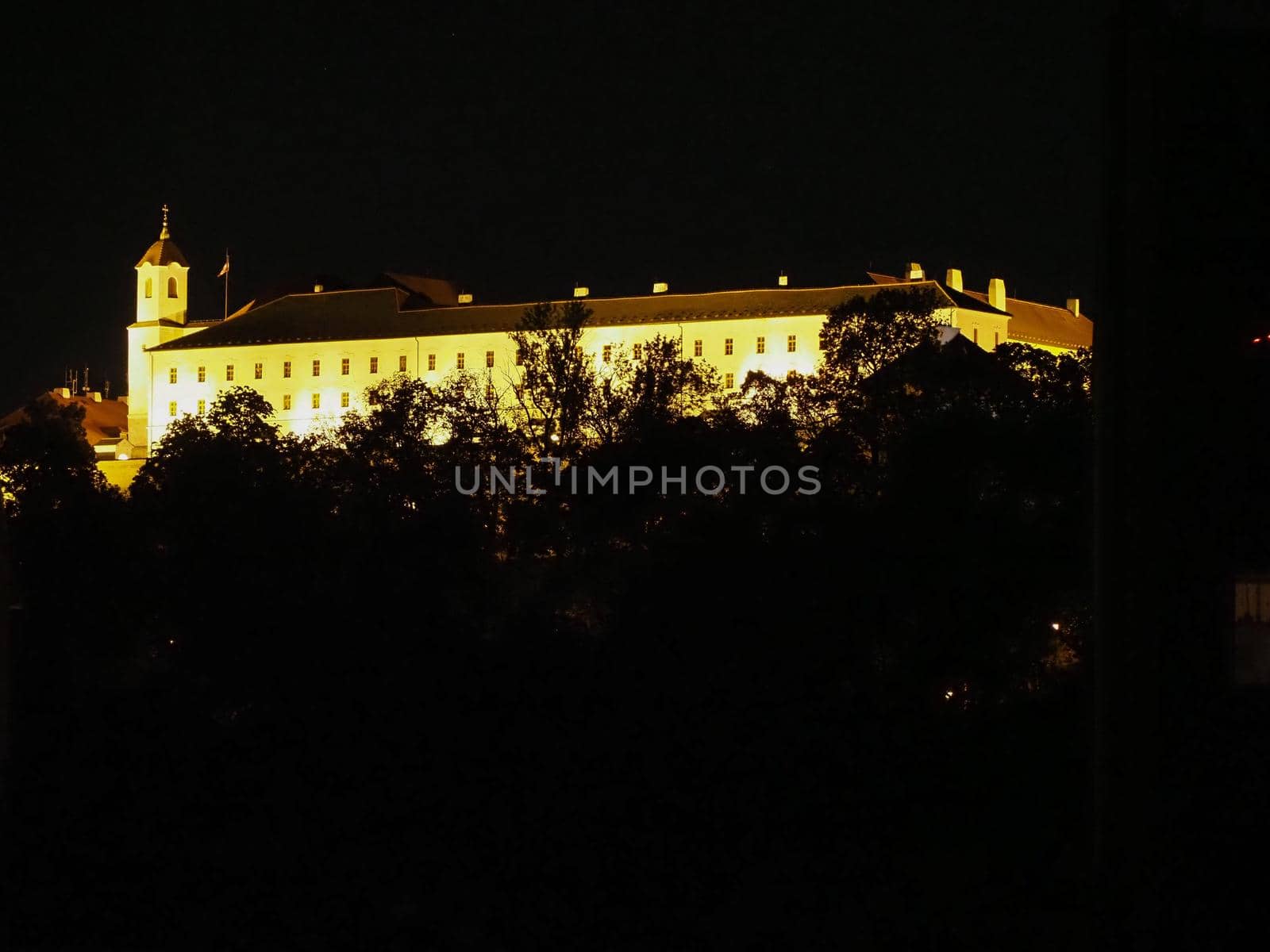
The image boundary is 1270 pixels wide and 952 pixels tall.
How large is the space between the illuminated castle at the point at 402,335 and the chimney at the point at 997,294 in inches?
2.8

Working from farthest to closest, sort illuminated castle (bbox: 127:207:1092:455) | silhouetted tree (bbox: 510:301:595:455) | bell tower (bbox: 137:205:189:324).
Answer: bell tower (bbox: 137:205:189:324), illuminated castle (bbox: 127:207:1092:455), silhouetted tree (bbox: 510:301:595:455)

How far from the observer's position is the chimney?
85.9 metres

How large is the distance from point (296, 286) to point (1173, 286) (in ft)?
308

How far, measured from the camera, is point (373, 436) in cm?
5003

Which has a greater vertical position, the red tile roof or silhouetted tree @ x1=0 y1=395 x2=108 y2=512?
the red tile roof

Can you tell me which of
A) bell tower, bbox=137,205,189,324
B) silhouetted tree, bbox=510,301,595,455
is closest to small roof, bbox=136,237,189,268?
bell tower, bbox=137,205,189,324

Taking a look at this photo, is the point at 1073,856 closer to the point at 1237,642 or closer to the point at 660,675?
the point at 1237,642

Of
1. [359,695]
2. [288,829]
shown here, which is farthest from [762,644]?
[288,829]

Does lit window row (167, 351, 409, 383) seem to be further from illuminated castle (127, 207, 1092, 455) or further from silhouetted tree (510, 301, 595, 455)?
silhouetted tree (510, 301, 595, 455)

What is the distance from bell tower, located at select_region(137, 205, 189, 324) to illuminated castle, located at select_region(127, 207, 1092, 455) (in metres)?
0.07

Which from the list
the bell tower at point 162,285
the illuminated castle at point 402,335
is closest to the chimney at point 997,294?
the illuminated castle at point 402,335

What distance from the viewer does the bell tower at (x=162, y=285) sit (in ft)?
308

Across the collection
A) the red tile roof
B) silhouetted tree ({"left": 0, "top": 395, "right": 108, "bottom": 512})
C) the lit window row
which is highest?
the lit window row

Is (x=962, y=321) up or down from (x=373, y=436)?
up
